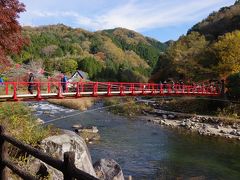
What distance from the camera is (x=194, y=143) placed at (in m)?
23.6

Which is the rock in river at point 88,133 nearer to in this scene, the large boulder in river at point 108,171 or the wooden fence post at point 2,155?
the large boulder in river at point 108,171

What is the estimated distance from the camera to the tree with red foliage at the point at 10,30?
482 inches

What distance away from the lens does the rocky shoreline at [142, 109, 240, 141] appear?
91.0 ft

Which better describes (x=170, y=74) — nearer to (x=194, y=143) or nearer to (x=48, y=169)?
(x=194, y=143)

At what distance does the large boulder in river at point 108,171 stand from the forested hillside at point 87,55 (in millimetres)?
27765

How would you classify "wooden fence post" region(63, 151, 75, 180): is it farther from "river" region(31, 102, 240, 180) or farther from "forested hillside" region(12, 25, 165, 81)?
"forested hillside" region(12, 25, 165, 81)

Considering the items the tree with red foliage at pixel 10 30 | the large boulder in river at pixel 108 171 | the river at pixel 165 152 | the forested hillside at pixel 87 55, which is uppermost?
the forested hillside at pixel 87 55

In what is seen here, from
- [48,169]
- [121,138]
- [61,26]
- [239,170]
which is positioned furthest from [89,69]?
[61,26]

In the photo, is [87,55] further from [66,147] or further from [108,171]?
[66,147]

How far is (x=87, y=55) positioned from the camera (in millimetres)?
124625

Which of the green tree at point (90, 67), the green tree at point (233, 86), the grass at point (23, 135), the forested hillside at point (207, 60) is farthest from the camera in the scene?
the green tree at point (90, 67)

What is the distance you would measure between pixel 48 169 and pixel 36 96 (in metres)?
9.33

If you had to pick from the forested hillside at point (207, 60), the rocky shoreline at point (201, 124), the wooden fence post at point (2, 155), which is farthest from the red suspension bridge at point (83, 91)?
the wooden fence post at point (2, 155)

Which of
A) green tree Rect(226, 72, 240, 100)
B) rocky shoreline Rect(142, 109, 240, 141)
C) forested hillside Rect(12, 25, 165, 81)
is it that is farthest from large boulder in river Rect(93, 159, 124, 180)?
forested hillside Rect(12, 25, 165, 81)
